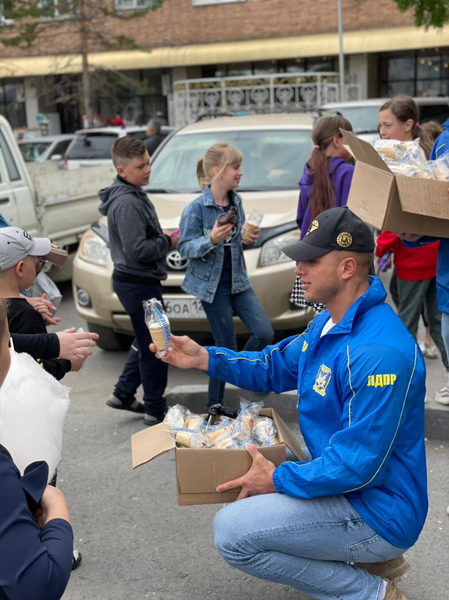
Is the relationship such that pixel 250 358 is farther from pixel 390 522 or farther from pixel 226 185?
pixel 226 185

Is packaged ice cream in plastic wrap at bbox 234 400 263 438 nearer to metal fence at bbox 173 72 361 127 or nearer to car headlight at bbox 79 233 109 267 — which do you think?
car headlight at bbox 79 233 109 267

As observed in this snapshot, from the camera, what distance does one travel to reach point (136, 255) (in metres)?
4.89

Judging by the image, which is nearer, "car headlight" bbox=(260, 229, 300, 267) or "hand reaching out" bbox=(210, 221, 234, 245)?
"hand reaching out" bbox=(210, 221, 234, 245)

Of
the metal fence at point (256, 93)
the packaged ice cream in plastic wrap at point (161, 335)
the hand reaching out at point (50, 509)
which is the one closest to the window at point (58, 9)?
the metal fence at point (256, 93)

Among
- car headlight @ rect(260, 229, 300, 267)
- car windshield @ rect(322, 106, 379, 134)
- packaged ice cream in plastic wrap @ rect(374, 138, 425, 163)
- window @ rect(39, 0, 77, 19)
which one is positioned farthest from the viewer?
window @ rect(39, 0, 77, 19)

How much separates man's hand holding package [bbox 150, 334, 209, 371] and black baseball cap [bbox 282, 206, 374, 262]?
0.71 meters

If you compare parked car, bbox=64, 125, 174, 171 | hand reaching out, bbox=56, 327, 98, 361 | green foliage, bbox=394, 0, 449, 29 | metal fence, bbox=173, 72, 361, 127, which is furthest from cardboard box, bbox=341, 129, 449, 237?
metal fence, bbox=173, 72, 361, 127

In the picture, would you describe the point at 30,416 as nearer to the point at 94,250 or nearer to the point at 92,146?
the point at 94,250

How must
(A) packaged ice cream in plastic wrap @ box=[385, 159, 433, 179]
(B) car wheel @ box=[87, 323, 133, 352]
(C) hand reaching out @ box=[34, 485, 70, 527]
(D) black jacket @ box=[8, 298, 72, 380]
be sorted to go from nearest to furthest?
(C) hand reaching out @ box=[34, 485, 70, 527] → (D) black jacket @ box=[8, 298, 72, 380] → (A) packaged ice cream in plastic wrap @ box=[385, 159, 433, 179] → (B) car wheel @ box=[87, 323, 133, 352]

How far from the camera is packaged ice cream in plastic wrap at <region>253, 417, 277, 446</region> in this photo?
312cm

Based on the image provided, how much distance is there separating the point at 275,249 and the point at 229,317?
1255 millimetres

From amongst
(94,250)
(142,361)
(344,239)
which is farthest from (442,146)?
(94,250)

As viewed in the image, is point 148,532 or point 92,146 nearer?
point 148,532

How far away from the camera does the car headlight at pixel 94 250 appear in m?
6.45
